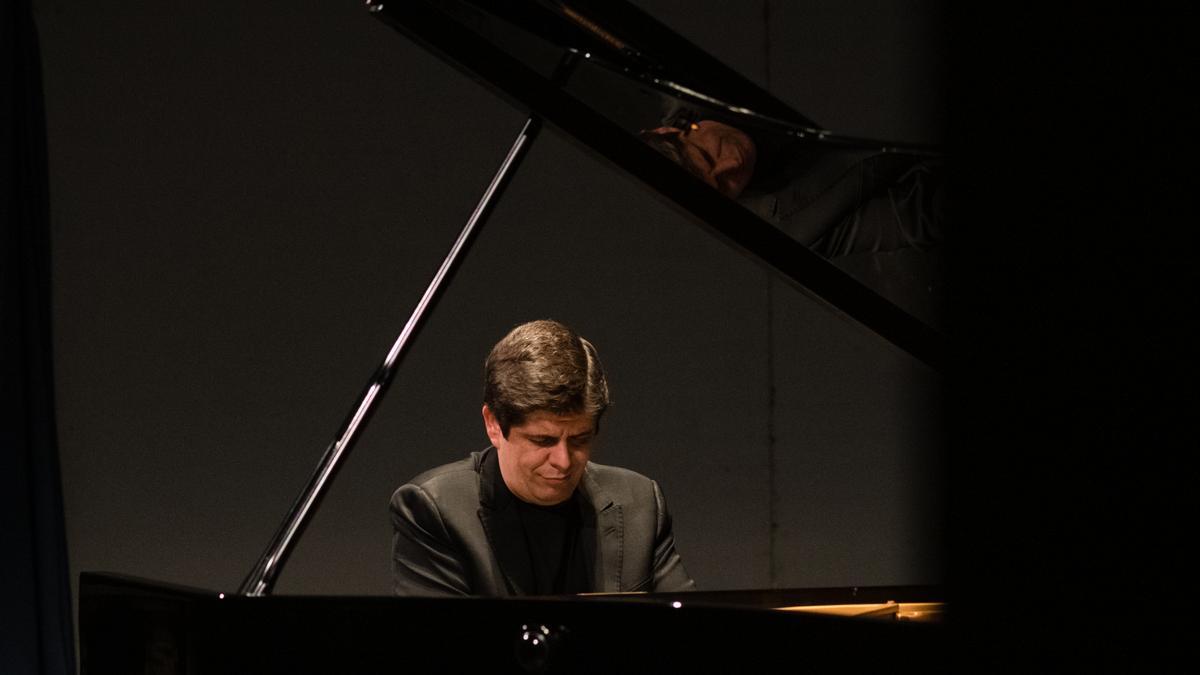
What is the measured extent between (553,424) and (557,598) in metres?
0.66

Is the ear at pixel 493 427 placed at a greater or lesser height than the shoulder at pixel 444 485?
greater

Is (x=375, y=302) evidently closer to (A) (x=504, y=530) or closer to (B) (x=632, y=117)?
(A) (x=504, y=530)

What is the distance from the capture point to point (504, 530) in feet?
6.59

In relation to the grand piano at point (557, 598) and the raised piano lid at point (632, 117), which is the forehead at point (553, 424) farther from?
the raised piano lid at point (632, 117)

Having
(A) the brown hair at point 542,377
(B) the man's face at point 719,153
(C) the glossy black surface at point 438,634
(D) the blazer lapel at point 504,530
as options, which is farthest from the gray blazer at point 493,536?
(B) the man's face at point 719,153

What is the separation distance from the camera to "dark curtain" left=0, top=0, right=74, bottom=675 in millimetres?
2914

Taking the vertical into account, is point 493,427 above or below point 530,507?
above

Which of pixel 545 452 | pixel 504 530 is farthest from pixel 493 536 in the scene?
pixel 545 452

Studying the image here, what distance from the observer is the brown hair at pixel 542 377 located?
6.37 ft

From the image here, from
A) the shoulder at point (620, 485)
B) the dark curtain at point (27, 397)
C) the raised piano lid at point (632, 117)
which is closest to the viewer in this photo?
the raised piano lid at point (632, 117)

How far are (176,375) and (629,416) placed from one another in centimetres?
121

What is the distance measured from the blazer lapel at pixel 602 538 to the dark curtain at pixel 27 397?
1555 mm

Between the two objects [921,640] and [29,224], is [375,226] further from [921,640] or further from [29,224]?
[921,640]

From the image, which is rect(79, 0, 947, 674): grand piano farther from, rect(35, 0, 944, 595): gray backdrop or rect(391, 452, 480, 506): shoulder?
rect(35, 0, 944, 595): gray backdrop
